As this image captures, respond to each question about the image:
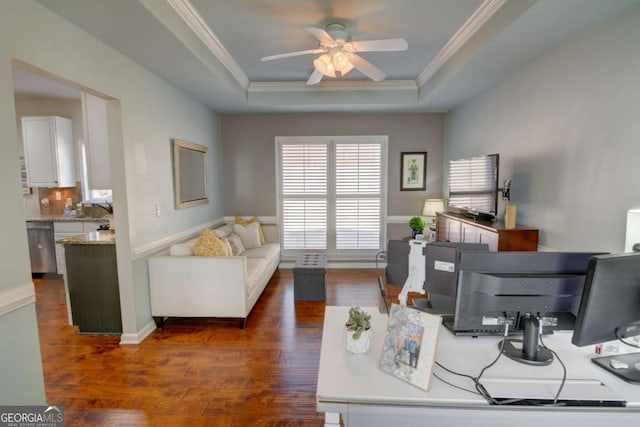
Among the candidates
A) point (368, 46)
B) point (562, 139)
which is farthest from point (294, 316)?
point (562, 139)

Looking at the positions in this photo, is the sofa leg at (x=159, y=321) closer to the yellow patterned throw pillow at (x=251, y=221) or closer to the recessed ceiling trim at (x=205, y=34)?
the yellow patterned throw pillow at (x=251, y=221)

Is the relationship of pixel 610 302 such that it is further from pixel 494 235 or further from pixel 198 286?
pixel 198 286

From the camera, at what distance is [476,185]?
12.1 ft

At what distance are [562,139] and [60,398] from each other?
4.45 m

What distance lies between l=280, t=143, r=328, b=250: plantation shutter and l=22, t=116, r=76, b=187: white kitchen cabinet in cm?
348

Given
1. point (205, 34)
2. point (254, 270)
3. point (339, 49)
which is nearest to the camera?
point (339, 49)

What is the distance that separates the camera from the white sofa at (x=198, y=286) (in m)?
3.33

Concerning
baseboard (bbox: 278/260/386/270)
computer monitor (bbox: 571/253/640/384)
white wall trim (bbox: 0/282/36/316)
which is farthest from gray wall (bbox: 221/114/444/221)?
computer monitor (bbox: 571/253/640/384)

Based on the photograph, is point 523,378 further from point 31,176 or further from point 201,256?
point 31,176

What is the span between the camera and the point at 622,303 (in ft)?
4.16

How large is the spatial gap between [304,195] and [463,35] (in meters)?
3.37

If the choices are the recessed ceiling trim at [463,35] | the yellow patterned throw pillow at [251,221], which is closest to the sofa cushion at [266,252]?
the yellow patterned throw pillow at [251,221]

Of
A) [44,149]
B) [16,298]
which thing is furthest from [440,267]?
[44,149]

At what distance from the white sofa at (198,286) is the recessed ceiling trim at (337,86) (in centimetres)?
268
